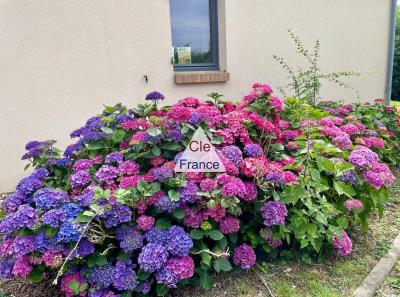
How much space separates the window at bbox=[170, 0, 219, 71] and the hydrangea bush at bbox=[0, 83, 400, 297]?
203cm

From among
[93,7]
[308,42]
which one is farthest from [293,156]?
[308,42]

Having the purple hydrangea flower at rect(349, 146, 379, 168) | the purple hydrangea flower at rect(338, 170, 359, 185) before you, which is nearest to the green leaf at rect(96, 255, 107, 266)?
Result: the purple hydrangea flower at rect(338, 170, 359, 185)

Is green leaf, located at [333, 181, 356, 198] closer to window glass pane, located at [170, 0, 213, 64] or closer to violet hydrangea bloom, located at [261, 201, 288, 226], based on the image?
violet hydrangea bloom, located at [261, 201, 288, 226]

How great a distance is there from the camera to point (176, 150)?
197 centimetres

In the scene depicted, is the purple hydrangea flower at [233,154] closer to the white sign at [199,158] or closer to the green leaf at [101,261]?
the white sign at [199,158]

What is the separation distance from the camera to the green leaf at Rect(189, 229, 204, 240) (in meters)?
1.70

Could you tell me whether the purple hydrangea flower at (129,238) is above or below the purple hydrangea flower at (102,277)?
above

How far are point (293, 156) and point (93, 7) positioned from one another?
8.76 ft

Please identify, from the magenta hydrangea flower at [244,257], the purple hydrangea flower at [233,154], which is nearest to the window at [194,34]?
the purple hydrangea flower at [233,154]

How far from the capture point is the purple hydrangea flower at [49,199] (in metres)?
1.63

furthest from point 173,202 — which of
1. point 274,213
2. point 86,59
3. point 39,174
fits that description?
point 86,59

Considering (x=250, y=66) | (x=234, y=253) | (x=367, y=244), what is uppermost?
(x=250, y=66)

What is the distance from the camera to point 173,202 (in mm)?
1642

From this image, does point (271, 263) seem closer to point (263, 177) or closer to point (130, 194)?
point (263, 177)
